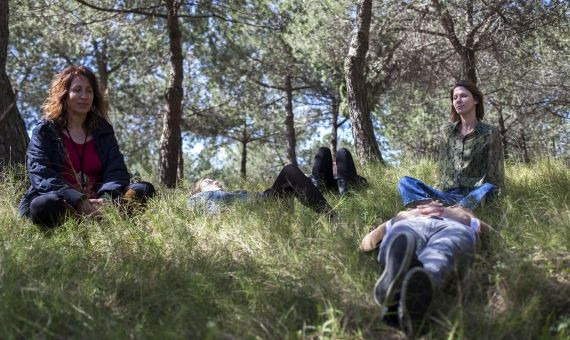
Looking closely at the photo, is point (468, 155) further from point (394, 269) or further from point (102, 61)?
point (102, 61)

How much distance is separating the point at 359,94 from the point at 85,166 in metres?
4.00

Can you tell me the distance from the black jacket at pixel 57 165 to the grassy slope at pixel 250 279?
24 centimetres

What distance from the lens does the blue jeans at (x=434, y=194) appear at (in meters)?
3.47

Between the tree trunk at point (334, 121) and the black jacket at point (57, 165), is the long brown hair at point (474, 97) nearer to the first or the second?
the black jacket at point (57, 165)

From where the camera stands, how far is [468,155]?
406 cm

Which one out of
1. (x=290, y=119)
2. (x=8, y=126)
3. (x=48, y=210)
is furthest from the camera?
(x=290, y=119)

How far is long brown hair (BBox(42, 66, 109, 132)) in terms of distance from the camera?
3904 mm

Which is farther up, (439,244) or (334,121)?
(334,121)

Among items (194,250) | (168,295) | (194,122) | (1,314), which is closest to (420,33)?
(194,250)

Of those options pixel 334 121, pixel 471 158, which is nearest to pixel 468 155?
pixel 471 158

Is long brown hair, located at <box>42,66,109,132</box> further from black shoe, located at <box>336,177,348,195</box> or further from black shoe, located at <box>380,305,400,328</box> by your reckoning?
black shoe, located at <box>380,305,400,328</box>

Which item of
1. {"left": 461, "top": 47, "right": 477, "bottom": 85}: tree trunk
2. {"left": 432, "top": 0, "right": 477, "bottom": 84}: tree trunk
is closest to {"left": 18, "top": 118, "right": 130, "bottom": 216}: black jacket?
{"left": 432, "top": 0, "right": 477, "bottom": 84}: tree trunk

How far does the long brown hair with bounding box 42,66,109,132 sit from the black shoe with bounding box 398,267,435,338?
2949mm

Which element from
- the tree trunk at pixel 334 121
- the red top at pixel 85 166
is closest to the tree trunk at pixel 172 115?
the red top at pixel 85 166
